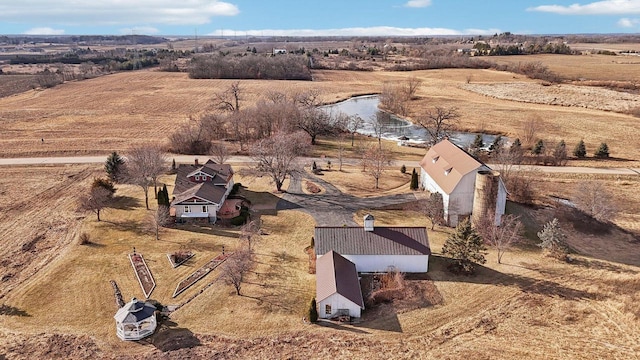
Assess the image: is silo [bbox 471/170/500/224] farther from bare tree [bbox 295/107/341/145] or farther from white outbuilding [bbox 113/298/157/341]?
bare tree [bbox 295/107/341/145]

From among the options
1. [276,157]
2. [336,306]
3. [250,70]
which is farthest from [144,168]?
[250,70]

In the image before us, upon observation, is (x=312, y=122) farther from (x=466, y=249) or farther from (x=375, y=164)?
(x=466, y=249)

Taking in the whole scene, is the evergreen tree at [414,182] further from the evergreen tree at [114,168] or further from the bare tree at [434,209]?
the evergreen tree at [114,168]

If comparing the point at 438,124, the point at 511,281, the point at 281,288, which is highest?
the point at 438,124

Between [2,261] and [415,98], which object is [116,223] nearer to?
[2,261]

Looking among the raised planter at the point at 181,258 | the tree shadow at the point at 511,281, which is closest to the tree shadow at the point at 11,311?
the raised planter at the point at 181,258

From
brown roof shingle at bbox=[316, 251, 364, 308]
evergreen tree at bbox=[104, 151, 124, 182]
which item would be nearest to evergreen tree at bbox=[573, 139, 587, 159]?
brown roof shingle at bbox=[316, 251, 364, 308]

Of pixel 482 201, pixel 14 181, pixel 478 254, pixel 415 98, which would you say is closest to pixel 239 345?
pixel 478 254
